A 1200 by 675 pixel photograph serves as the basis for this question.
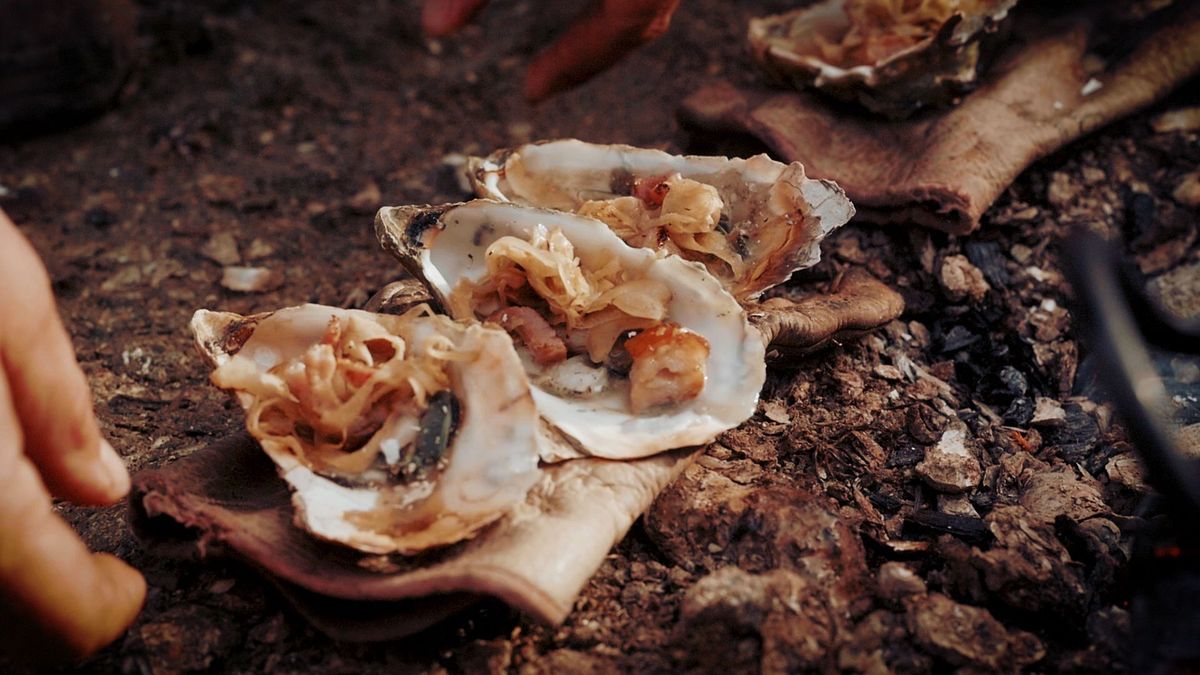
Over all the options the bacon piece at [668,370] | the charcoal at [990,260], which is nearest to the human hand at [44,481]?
the bacon piece at [668,370]

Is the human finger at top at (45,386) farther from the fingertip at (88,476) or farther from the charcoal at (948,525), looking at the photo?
the charcoal at (948,525)

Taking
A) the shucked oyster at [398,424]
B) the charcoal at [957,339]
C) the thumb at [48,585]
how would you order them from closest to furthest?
the thumb at [48,585] → the shucked oyster at [398,424] → the charcoal at [957,339]

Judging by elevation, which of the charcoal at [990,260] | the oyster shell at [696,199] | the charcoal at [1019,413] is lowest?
the charcoal at [1019,413]

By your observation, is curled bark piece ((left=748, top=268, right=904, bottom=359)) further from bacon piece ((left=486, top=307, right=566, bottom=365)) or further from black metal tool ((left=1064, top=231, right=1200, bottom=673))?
black metal tool ((left=1064, top=231, right=1200, bottom=673))

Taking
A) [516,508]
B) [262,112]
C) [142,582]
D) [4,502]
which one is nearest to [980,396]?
[516,508]

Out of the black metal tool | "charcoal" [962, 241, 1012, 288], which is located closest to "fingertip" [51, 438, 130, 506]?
the black metal tool

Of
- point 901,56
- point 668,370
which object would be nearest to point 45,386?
point 668,370

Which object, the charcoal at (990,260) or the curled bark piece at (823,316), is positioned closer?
the curled bark piece at (823,316)
